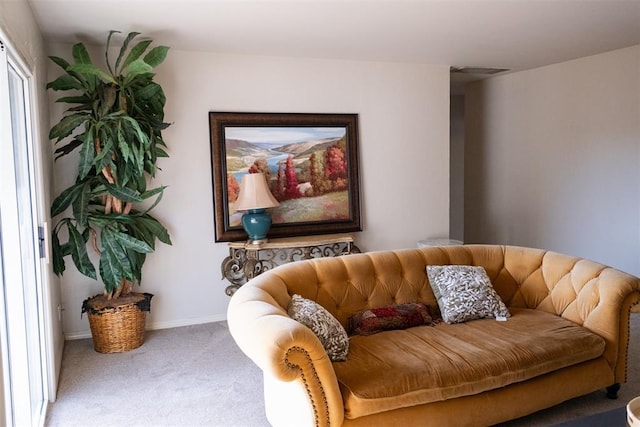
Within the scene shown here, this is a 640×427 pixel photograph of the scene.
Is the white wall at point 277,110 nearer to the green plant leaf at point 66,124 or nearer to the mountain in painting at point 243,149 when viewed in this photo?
the mountain in painting at point 243,149

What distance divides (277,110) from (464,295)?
240 cm

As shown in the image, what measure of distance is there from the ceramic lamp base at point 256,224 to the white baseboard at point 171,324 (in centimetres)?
83

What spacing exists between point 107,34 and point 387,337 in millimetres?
2920

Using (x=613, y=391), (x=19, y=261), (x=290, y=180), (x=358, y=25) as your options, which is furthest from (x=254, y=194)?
(x=613, y=391)

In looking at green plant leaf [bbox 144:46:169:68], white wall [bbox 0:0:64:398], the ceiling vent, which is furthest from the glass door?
the ceiling vent

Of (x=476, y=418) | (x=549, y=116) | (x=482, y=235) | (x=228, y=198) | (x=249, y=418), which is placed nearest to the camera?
(x=476, y=418)

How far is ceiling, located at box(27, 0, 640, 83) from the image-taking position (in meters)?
3.21

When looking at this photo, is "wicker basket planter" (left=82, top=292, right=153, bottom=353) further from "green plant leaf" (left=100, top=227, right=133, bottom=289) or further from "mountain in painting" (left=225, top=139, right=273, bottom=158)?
"mountain in painting" (left=225, top=139, right=273, bottom=158)

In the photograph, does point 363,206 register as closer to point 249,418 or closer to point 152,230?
point 152,230

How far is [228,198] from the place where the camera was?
4.41 m

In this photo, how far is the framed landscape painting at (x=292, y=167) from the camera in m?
4.41

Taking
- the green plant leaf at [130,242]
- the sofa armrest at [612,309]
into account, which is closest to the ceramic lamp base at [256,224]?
the green plant leaf at [130,242]

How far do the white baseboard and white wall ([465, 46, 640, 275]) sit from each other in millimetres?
3584

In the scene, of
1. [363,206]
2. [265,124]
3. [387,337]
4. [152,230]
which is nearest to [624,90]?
[363,206]
